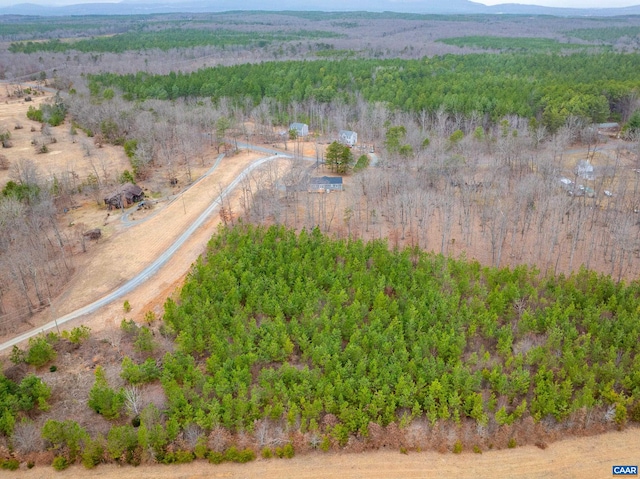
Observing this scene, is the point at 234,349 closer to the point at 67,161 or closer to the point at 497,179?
the point at 497,179

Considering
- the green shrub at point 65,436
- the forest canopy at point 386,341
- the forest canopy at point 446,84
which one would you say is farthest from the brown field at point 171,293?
the forest canopy at point 446,84

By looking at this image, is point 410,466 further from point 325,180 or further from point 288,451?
point 325,180

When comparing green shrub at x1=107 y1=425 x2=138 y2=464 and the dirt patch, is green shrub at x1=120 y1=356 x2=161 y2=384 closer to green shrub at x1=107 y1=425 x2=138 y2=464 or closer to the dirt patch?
green shrub at x1=107 y1=425 x2=138 y2=464

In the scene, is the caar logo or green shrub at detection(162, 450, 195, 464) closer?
the caar logo

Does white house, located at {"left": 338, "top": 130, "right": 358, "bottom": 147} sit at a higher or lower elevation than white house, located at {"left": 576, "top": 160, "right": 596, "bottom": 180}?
higher

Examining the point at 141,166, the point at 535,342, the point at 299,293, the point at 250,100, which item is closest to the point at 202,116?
the point at 250,100

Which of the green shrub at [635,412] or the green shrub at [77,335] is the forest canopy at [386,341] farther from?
the green shrub at [77,335]

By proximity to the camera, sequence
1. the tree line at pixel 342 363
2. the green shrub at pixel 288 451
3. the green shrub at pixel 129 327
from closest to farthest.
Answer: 1. the green shrub at pixel 288 451
2. the tree line at pixel 342 363
3. the green shrub at pixel 129 327

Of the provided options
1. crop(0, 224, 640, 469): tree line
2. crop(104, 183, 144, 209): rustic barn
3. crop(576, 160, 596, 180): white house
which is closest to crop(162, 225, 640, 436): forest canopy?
crop(0, 224, 640, 469): tree line
